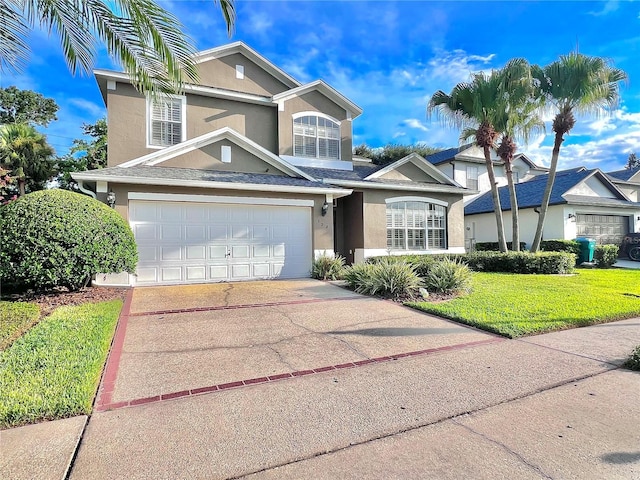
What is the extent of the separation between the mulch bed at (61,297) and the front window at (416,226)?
33.5ft

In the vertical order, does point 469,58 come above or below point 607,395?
above

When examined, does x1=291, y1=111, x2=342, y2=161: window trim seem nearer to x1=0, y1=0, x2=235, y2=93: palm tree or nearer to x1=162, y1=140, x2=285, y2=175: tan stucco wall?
x1=162, y1=140, x2=285, y2=175: tan stucco wall

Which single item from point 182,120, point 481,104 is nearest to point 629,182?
point 481,104

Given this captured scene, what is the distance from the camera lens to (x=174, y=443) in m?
2.81

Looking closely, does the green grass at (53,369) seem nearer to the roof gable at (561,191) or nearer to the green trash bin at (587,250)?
the green trash bin at (587,250)

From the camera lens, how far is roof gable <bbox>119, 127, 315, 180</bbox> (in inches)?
451

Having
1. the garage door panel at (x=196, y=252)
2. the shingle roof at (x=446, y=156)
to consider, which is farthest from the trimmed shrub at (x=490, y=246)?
the garage door panel at (x=196, y=252)

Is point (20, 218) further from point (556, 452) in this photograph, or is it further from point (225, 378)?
point (556, 452)

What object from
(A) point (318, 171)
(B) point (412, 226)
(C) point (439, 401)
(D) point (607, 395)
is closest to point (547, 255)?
(B) point (412, 226)

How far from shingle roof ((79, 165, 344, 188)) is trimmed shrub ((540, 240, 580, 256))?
1236 cm

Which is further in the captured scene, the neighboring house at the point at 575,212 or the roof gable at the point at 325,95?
the neighboring house at the point at 575,212

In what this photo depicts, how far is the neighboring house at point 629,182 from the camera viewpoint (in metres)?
25.9

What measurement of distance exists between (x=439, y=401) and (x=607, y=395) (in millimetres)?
1774

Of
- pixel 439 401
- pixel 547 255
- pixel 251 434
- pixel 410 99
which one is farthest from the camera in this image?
pixel 410 99
